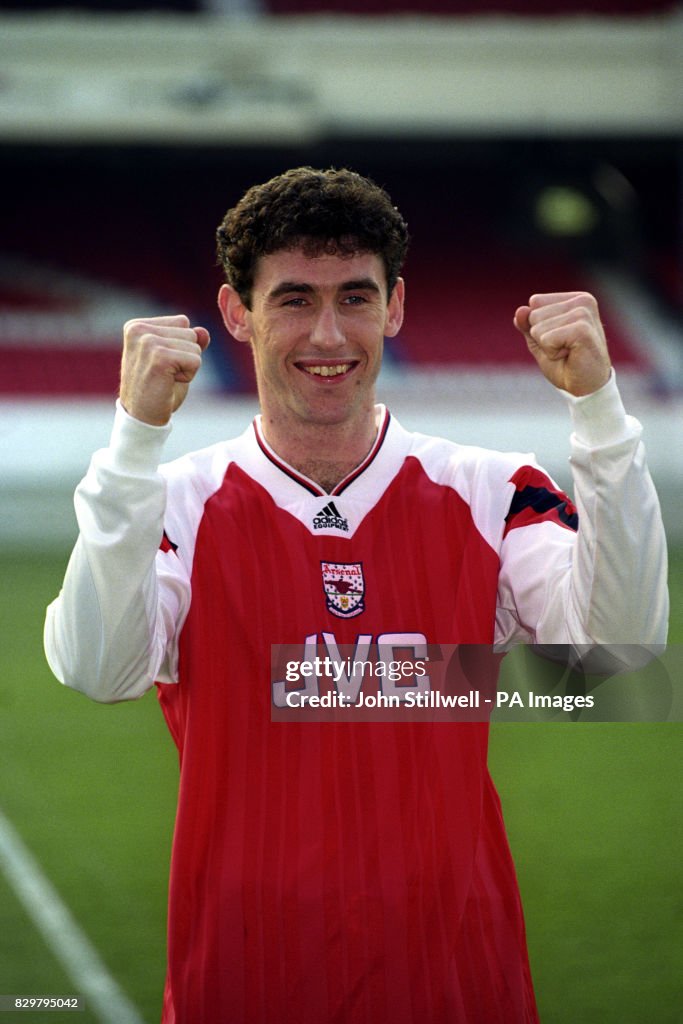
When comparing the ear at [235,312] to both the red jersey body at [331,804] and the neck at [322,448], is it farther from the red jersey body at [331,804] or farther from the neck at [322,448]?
the red jersey body at [331,804]

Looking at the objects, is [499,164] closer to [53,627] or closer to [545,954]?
[545,954]

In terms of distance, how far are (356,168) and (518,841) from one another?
52.7ft

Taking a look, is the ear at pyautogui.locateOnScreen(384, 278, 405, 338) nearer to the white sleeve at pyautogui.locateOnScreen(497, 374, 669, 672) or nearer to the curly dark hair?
the curly dark hair

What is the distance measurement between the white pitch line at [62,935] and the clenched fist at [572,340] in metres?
2.35

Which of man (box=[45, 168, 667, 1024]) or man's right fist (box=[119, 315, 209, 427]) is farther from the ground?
man's right fist (box=[119, 315, 209, 427])

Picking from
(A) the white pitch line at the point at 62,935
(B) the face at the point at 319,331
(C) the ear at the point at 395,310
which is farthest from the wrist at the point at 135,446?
Answer: (A) the white pitch line at the point at 62,935

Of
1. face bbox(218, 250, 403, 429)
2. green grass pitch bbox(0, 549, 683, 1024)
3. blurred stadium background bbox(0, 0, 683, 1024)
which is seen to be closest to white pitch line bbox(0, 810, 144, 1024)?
green grass pitch bbox(0, 549, 683, 1024)

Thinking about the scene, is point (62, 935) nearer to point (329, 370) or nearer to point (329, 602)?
point (329, 602)

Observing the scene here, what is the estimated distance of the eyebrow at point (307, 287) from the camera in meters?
2.37

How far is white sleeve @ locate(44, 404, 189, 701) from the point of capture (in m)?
2.14

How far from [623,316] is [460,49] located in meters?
4.55

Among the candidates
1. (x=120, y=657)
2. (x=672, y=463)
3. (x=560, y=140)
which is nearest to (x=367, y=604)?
(x=120, y=657)

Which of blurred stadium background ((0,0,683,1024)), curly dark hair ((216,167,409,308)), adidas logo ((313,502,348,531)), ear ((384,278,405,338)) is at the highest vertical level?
blurred stadium background ((0,0,683,1024))

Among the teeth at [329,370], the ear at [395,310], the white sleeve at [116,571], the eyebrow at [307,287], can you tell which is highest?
the ear at [395,310]
